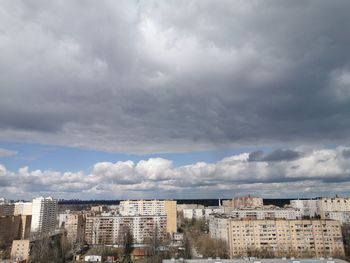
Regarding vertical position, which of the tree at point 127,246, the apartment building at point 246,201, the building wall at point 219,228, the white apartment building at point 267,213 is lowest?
the tree at point 127,246

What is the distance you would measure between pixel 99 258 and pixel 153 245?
965cm

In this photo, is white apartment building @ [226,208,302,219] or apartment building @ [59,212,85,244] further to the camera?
white apartment building @ [226,208,302,219]

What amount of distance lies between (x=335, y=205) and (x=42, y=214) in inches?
3473

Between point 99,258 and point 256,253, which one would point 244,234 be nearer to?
point 256,253

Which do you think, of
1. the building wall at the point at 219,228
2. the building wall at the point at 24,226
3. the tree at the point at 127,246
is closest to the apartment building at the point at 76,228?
the building wall at the point at 24,226

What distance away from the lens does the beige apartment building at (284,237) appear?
58.5 metres

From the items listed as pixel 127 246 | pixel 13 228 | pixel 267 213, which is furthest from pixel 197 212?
pixel 13 228

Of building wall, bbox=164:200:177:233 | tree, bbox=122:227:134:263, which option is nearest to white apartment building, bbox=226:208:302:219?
building wall, bbox=164:200:177:233

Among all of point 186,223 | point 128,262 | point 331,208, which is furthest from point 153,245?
point 331,208

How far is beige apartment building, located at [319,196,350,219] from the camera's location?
101812 millimetres

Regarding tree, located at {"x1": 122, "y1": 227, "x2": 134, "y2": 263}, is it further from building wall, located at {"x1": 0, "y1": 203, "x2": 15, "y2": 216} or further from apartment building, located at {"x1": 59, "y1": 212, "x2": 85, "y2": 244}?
building wall, located at {"x1": 0, "y1": 203, "x2": 15, "y2": 216}

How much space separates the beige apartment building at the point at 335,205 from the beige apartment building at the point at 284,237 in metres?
44.2

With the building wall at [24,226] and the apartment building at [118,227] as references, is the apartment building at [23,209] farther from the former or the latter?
the apartment building at [118,227]

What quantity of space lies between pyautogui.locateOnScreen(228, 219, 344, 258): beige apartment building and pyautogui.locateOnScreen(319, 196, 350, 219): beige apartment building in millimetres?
44157
